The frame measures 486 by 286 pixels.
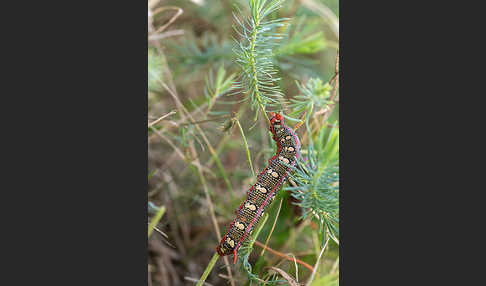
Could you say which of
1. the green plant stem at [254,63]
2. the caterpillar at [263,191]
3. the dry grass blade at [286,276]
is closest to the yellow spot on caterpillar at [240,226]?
the caterpillar at [263,191]

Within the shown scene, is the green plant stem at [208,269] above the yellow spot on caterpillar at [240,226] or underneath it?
underneath

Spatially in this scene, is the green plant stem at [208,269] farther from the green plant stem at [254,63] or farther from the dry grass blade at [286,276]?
the green plant stem at [254,63]

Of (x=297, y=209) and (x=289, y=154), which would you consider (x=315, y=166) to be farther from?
(x=297, y=209)

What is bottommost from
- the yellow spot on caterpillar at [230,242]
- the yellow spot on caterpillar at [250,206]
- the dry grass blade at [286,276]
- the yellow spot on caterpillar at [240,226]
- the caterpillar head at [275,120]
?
the dry grass blade at [286,276]

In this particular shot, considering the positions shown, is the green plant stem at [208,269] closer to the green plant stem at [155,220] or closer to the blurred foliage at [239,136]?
the blurred foliage at [239,136]

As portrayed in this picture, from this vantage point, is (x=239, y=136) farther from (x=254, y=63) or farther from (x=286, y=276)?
(x=286, y=276)

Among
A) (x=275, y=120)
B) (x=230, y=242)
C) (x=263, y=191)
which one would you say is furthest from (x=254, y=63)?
(x=230, y=242)

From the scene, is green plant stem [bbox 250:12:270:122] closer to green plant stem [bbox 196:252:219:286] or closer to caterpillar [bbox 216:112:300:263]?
caterpillar [bbox 216:112:300:263]

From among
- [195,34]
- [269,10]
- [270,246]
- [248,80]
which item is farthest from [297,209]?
[195,34]

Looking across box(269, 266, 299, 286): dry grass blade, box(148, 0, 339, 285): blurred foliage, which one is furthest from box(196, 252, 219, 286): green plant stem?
box(269, 266, 299, 286): dry grass blade
